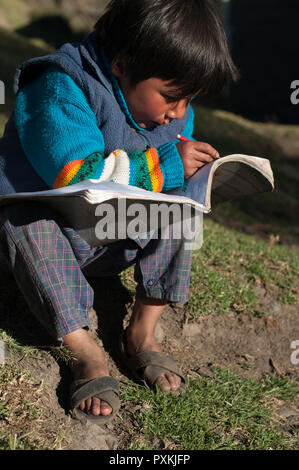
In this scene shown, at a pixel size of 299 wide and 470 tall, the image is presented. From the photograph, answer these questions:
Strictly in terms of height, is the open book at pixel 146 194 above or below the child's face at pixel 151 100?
below

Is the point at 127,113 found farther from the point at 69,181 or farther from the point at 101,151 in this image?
the point at 69,181

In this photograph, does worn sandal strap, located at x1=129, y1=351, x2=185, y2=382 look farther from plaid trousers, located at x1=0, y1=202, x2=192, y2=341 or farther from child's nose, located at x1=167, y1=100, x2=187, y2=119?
child's nose, located at x1=167, y1=100, x2=187, y2=119

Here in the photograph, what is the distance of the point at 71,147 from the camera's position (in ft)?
6.32

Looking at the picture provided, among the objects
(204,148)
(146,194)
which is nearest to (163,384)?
(146,194)

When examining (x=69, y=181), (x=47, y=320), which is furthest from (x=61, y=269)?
(x=69, y=181)

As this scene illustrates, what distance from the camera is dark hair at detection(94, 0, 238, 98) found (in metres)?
2.06

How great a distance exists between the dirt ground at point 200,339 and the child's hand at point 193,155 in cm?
81

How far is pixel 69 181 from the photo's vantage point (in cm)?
190

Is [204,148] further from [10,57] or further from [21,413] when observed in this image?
[10,57]

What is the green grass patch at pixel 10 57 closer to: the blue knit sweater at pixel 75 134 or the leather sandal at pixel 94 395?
the blue knit sweater at pixel 75 134

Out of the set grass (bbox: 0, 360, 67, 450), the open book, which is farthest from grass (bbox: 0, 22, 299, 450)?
the open book

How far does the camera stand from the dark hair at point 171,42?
6.75ft

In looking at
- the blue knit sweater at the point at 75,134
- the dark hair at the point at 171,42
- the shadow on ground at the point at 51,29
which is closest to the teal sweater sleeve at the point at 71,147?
the blue knit sweater at the point at 75,134

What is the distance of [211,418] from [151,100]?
1.29 meters
